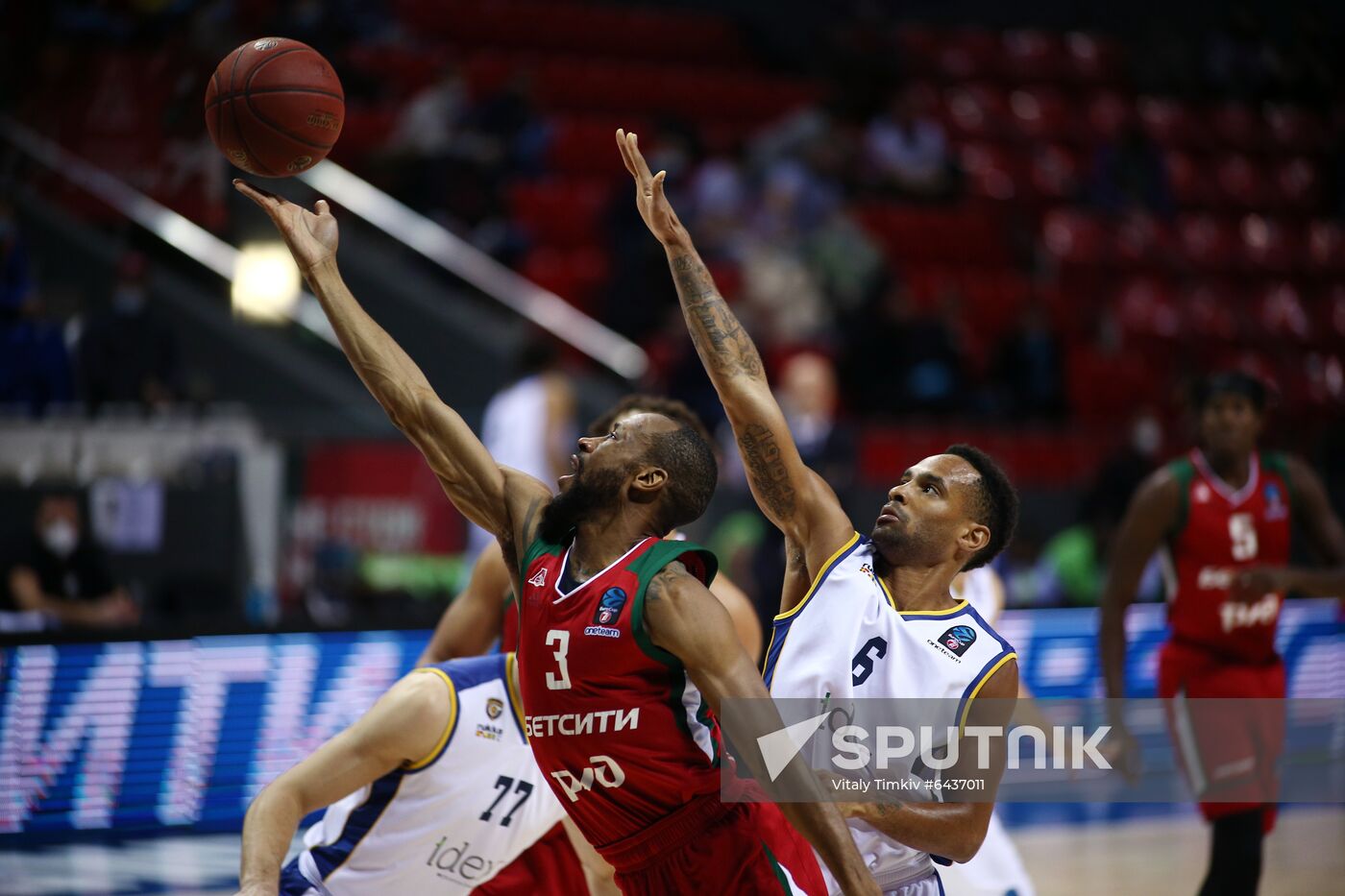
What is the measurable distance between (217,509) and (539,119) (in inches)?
227

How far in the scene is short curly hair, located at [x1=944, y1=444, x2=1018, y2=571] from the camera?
3756 mm

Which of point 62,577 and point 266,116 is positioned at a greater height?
point 62,577

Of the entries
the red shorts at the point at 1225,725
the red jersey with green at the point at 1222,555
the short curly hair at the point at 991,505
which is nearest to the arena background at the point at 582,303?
the red shorts at the point at 1225,725

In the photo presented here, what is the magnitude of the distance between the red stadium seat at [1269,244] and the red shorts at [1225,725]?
11375 mm

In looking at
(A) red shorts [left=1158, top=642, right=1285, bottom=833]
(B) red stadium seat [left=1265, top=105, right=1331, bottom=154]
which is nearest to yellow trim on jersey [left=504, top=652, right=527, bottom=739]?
(A) red shorts [left=1158, top=642, right=1285, bottom=833]

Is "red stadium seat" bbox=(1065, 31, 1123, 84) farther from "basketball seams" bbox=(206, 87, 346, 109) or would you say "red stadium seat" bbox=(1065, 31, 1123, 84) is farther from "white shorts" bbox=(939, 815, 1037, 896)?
"basketball seams" bbox=(206, 87, 346, 109)

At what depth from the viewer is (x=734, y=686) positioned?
3020mm

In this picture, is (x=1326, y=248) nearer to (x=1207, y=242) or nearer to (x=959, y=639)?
(x=1207, y=242)

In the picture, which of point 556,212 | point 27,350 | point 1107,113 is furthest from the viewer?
point 1107,113

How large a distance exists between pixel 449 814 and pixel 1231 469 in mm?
3188

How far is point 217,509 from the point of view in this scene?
8.63 m

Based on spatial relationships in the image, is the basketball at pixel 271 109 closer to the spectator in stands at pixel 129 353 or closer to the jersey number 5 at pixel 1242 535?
the jersey number 5 at pixel 1242 535

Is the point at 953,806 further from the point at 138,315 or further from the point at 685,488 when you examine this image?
the point at 138,315

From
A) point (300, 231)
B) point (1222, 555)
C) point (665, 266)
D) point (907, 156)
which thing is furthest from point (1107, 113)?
point (300, 231)
